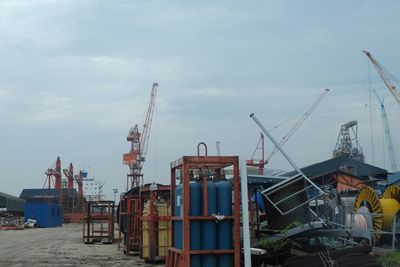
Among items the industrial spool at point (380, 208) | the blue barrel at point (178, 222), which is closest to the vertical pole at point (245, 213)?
the blue barrel at point (178, 222)

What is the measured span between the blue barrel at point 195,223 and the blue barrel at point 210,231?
9cm

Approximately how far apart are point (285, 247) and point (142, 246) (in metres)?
6.78

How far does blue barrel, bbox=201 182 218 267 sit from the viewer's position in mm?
9320

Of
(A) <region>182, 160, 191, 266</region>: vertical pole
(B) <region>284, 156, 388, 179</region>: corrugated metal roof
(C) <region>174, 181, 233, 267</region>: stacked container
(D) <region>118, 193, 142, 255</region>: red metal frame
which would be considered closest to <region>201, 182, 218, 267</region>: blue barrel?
(C) <region>174, 181, 233, 267</region>: stacked container

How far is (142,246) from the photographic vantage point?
704 inches

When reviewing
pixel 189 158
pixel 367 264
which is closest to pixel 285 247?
pixel 367 264

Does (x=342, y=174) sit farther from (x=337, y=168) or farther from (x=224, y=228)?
(x=224, y=228)

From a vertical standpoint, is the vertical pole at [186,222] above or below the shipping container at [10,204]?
below

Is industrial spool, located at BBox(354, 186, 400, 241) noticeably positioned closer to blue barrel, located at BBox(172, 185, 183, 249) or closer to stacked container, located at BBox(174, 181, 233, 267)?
stacked container, located at BBox(174, 181, 233, 267)

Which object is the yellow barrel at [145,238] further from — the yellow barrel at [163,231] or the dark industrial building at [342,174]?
the dark industrial building at [342,174]

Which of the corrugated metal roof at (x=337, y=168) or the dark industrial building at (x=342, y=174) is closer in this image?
the dark industrial building at (x=342, y=174)

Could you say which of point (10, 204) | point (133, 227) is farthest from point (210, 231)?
point (10, 204)

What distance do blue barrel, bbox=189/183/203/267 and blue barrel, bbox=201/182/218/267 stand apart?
9cm

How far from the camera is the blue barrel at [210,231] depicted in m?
9.32
